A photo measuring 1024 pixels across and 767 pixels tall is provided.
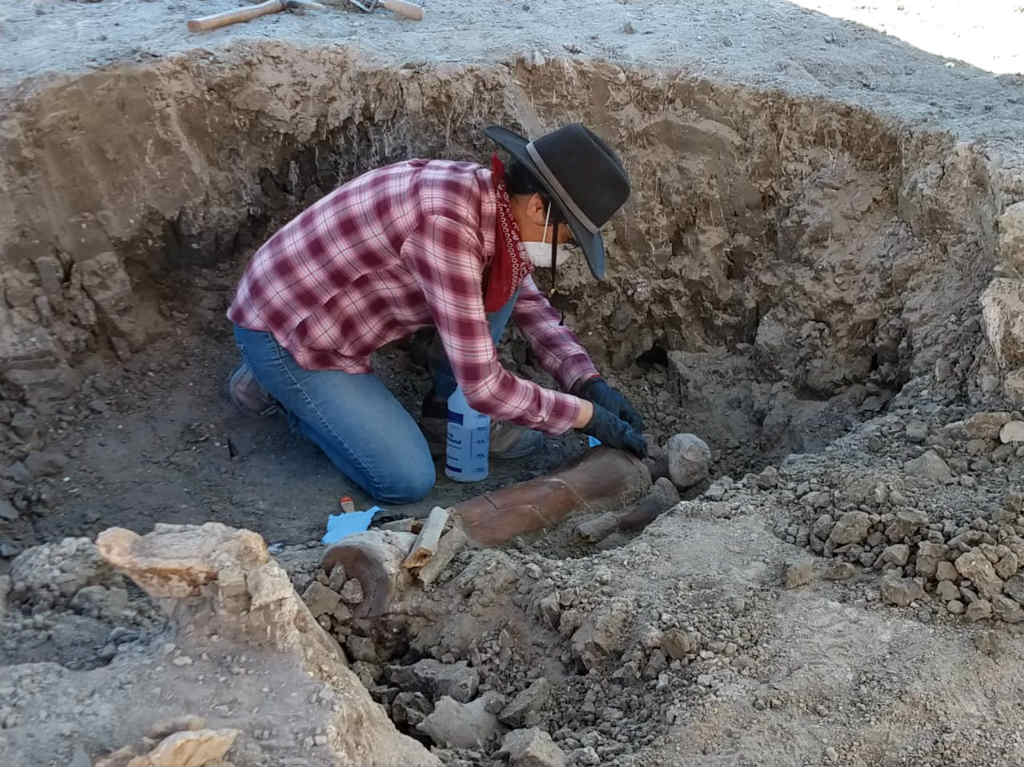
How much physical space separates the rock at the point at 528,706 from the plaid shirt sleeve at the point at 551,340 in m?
1.42

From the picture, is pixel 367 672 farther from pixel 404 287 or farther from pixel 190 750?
pixel 404 287

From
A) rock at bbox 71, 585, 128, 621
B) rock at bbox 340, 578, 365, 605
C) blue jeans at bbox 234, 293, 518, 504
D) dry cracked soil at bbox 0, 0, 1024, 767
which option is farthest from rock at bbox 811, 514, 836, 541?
rock at bbox 71, 585, 128, 621

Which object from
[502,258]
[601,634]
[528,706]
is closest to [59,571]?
[528,706]

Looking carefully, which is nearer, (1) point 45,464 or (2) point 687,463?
(2) point 687,463

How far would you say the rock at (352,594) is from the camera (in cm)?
251

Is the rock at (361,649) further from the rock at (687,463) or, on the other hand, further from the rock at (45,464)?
the rock at (45,464)

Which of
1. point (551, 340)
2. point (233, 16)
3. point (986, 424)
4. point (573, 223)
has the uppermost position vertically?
point (233, 16)

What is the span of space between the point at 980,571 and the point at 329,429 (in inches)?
80.9

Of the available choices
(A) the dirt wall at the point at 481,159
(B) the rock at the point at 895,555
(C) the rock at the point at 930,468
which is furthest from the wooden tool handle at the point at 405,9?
(B) the rock at the point at 895,555

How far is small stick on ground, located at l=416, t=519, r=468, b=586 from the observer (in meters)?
2.55

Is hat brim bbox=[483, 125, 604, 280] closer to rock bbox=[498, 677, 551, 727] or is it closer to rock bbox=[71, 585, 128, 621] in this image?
rock bbox=[498, 677, 551, 727]

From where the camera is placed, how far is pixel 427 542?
259cm

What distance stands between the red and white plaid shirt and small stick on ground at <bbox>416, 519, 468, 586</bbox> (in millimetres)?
452

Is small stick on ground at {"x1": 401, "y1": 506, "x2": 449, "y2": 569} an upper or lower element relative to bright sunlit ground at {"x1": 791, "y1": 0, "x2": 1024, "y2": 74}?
lower
